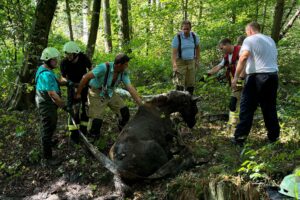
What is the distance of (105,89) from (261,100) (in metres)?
3.09

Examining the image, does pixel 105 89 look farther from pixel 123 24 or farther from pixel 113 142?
pixel 123 24

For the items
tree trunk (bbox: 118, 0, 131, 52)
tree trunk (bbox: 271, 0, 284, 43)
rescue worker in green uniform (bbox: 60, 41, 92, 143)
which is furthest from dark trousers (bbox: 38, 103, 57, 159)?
tree trunk (bbox: 271, 0, 284, 43)

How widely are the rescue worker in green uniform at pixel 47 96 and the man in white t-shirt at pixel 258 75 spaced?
11.5ft

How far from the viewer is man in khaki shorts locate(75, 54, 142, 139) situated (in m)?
6.65

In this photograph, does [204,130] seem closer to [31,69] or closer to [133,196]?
[133,196]

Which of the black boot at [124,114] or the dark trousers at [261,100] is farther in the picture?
the black boot at [124,114]

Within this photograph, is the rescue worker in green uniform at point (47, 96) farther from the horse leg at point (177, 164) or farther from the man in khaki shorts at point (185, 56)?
the man in khaki shorts at point (185, 56)

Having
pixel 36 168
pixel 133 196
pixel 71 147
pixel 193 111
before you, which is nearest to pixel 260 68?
pixel 193 111

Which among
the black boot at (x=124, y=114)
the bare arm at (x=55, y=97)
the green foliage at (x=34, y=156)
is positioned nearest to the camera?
the bare arm at (x=55, y=97)

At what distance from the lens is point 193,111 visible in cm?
768

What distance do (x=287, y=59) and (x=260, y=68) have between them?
6.64 meters

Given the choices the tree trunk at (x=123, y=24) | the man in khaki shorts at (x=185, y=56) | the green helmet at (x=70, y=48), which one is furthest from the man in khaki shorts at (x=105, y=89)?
the tree trunk at (x=123, y=24)

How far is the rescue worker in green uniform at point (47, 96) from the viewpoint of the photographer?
652 cm

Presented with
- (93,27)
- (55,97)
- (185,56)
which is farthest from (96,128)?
(93,27)
